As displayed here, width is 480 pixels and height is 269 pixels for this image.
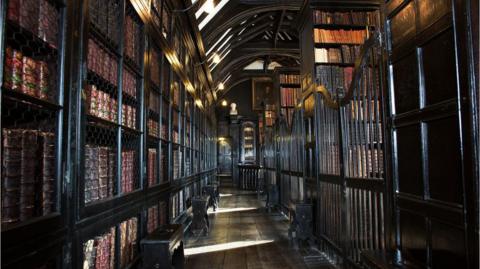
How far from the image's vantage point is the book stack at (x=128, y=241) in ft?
7.50

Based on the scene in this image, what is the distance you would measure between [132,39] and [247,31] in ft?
29.0

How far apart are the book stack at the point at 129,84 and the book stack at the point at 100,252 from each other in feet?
3.28

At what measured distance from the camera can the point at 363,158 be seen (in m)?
2.65

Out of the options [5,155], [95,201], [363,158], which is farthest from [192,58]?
[5,155]

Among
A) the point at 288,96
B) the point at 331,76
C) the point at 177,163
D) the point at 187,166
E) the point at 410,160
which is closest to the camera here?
the point at 410,160

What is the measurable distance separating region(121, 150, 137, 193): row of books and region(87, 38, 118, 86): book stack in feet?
1.80

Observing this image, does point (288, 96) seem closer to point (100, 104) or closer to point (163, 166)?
point (163, 166)

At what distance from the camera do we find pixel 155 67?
127 inches

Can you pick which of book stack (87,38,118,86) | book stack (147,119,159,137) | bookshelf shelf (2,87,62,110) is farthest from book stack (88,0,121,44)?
book stack (147,119,159,137)

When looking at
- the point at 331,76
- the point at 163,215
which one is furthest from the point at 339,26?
the point at 163,215

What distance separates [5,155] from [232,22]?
682cm

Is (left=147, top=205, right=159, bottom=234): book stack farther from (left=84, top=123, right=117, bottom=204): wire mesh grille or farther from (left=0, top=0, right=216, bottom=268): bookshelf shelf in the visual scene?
(left=84, top=123, right=117, bottom=204): wire mesh grille

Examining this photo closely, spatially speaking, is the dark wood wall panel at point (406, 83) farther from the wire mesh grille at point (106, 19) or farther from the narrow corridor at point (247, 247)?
the narrow corridor at point (247, 247)

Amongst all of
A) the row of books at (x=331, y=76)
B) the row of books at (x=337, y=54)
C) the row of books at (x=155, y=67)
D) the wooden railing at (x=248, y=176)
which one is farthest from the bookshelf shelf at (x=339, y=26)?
the wooden railing at (x=248, y=176)
